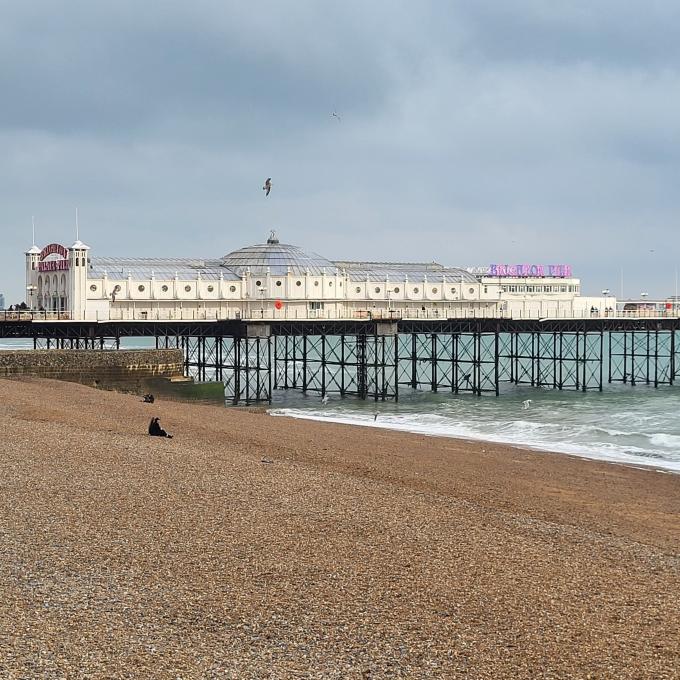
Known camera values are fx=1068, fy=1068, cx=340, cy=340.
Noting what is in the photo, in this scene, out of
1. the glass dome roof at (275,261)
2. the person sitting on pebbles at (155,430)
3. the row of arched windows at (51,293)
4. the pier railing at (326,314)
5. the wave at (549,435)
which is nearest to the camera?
the person sitting on pebbles at (155,430)

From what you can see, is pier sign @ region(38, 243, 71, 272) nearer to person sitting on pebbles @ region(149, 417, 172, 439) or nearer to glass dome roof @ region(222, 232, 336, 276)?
glass dome roof @ region(222, 232, 336, 276)

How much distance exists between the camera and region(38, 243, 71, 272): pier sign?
176 ft

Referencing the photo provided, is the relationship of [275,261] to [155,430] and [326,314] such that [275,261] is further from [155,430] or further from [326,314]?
[155,430]

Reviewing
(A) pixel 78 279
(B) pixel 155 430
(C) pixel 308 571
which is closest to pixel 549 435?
(B) pixel 155 430

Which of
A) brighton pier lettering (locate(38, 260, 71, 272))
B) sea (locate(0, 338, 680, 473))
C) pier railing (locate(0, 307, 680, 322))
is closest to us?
sea (locate(0, 338, 680, 473))

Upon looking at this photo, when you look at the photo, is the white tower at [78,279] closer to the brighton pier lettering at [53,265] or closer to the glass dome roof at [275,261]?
the brighton pier lettering at [53,265]

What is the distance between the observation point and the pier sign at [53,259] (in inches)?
2106

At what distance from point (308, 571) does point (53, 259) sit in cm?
4501

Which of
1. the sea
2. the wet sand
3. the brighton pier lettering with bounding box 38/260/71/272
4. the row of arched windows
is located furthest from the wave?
the brighton pier lettering with bounding box 38/260/71/272

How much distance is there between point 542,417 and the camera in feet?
156

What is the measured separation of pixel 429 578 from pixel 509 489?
33.8 feet

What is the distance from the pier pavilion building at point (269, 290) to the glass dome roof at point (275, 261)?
64 millimetres

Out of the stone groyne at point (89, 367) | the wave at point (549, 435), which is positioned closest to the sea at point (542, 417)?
the wave at point (549, 435)

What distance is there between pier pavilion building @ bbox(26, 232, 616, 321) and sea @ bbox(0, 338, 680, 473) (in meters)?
5.10
